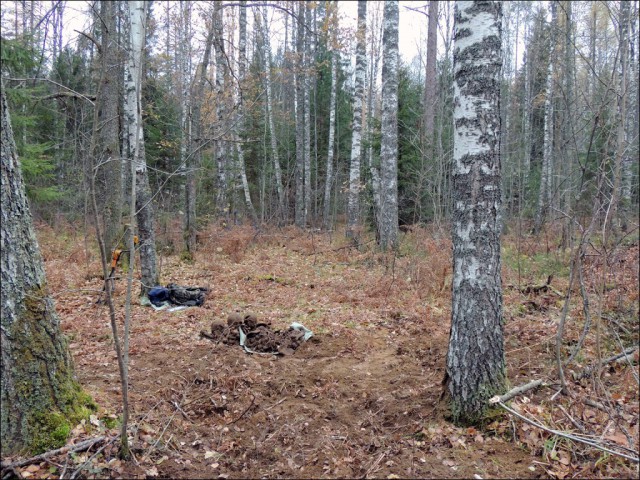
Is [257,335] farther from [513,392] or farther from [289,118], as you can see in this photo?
[289,118]

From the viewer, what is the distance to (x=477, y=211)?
131 inches

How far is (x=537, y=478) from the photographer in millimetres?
2805

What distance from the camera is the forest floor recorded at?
2990mm

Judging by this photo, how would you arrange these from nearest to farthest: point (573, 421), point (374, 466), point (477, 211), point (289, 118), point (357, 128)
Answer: point (374, 466)
point (573, 421)
point (477, 211)
point (357, 128)
point (289, 118)

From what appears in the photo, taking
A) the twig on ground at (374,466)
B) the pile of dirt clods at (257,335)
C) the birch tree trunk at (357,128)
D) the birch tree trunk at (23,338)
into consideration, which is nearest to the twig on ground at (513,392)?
the twig on ground at (374,466)

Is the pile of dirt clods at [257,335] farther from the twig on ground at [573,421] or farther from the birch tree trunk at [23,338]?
the twig on ground at [573,421]

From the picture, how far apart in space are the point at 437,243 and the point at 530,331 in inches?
157

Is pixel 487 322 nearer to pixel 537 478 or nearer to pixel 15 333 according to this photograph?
pixel 537 478

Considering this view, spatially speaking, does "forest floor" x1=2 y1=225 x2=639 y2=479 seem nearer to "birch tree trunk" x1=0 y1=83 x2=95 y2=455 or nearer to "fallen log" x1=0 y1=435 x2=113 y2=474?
"fallen log" x1=0 y1=435 x2=113 y2=474

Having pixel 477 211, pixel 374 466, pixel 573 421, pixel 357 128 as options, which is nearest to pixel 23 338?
pixel 374 466

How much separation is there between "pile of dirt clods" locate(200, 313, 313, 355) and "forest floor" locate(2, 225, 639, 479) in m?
0.14

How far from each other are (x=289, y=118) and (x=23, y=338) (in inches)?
849

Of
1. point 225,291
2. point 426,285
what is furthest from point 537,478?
point 225,291

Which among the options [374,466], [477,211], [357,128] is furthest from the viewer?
[357,128]
